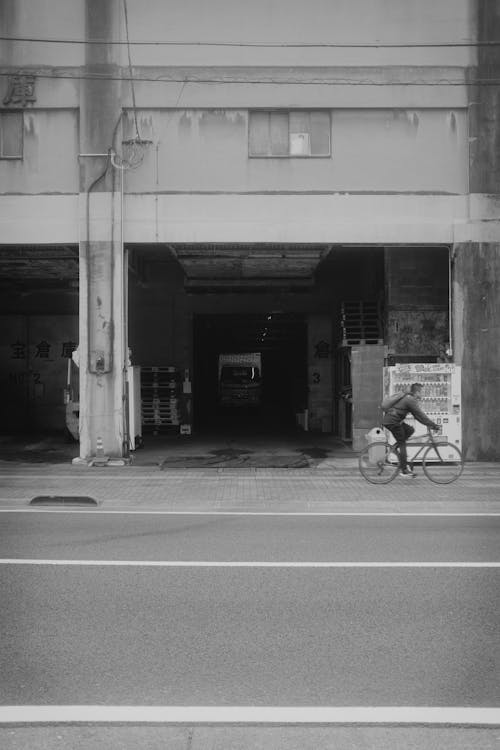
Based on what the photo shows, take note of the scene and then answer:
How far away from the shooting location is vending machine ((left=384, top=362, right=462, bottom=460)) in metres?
17.0

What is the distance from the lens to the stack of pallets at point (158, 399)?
80.2ft

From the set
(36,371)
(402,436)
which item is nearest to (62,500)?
(402,436)

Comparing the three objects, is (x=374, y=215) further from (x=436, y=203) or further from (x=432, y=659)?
(x=432, y=659)

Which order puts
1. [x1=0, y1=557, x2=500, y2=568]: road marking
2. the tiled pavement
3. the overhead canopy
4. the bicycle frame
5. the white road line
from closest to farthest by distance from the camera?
[x1=0, y1=557, x2=500, y2=568]: road marking → the white road line → the tiled pavement → the bicycle frame → the overhead canopy

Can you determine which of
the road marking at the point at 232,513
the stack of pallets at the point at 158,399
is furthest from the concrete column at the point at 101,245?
the stack of pallets at the point at 158,399

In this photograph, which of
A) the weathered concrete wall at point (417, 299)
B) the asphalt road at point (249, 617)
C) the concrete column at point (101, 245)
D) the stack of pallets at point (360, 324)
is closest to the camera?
the asphalt road at point (249, 617)

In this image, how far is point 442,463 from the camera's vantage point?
15.4m

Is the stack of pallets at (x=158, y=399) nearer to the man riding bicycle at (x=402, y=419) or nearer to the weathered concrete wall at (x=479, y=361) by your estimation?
the weathered concrete wall at (x=479, y=361)

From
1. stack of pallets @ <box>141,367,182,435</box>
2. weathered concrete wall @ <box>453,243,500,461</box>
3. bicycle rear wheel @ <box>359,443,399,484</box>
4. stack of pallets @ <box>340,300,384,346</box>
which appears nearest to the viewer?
bicycle rear wheel @ <box>359,443,399,484</box>

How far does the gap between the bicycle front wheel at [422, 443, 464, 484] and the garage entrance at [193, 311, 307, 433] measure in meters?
10.7

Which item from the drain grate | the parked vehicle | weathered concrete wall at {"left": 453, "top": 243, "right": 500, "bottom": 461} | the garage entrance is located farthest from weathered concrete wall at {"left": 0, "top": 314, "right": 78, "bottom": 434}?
the drain grate

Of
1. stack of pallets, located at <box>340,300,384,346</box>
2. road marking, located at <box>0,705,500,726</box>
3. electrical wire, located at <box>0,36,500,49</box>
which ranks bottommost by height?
road marking, located at <box>0,705,500,726</box>

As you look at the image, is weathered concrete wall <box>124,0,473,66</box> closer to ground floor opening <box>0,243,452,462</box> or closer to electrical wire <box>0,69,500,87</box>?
electrical wire <box>0,69,500,87</box>

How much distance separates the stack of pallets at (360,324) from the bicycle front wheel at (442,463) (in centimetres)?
583
